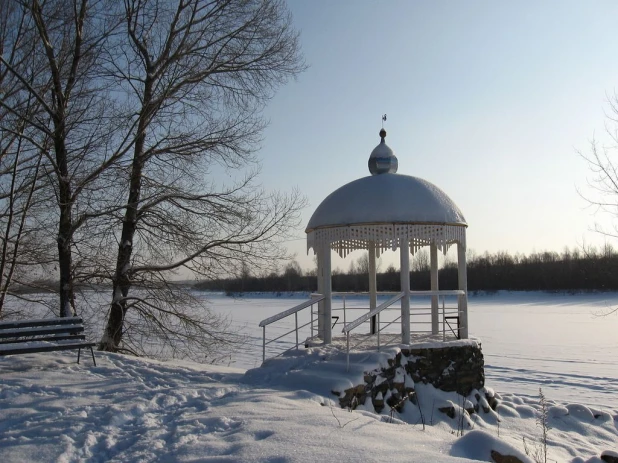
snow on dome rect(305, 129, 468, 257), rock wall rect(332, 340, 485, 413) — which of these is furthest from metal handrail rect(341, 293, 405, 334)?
snow on dome rect(305, 129, 468, 257)

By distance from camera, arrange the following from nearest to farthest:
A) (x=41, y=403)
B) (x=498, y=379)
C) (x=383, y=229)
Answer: (x=41, y=403), (x=383, y=229), (x=498, y=379)

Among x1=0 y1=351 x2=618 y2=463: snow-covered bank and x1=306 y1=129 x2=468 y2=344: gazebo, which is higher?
x1=306 y1=129 x2=468 y2=344: gazebo

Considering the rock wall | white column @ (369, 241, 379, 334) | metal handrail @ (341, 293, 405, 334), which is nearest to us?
metal handrail @ (341, 293, 405, 334)

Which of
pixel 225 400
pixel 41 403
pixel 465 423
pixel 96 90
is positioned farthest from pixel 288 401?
pixel 96 90

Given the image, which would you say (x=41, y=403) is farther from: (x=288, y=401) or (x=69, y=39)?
(x=69, y=39)

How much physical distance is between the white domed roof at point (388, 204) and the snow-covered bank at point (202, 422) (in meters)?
2.34

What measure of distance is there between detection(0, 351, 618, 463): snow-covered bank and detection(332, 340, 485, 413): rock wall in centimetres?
43

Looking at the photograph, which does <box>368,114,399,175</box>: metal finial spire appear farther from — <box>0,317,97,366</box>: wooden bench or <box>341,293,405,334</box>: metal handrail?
<box>0,317,97,366</box>: wooden bench

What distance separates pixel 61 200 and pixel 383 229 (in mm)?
5720

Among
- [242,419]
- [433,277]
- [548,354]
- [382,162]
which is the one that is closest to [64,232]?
[382,162]

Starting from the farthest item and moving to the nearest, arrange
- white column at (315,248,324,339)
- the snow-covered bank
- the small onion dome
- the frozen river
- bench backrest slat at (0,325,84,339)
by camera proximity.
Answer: the frozen river → the small onion dome → white column at (315,248,324,339) → bench backrest slat at (0,325,84,339) → the snow-covered bank

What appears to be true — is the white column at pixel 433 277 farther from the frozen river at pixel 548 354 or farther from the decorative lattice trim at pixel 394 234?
the frozen river at pixel 548 354

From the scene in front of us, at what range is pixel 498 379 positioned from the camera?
14375 mm

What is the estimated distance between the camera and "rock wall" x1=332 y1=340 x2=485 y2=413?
805cm
